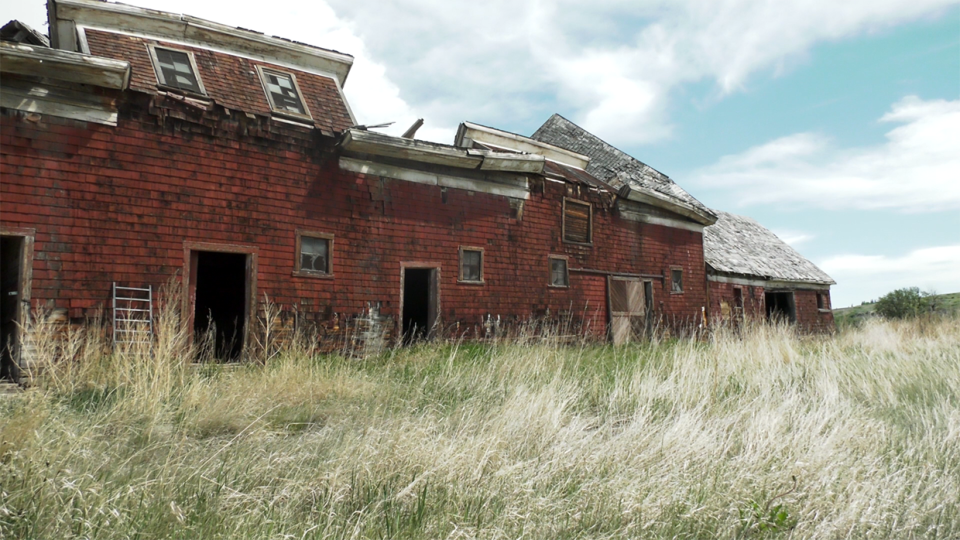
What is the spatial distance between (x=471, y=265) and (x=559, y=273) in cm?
269

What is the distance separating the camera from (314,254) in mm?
10781

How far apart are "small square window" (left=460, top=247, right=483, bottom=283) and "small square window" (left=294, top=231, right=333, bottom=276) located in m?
2.97

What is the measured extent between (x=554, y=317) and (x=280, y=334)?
6535 millimetres

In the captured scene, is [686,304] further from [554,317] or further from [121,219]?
[121,219]

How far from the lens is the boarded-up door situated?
50.5 feet

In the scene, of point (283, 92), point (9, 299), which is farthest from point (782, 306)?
point (9, 299)

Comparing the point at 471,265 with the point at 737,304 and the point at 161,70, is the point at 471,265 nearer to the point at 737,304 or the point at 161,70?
the point at 161,70

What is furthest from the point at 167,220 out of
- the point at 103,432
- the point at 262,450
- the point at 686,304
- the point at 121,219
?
the point at 686,304

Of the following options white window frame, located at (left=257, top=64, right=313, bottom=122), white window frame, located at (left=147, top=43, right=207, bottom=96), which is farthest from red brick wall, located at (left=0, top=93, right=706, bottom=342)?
white window frame, located at (left=147, top=43, right=207, bottom=96)

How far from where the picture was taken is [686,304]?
1761 cm

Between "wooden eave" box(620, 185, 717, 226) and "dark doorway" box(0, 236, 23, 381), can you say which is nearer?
"dark doorway" box(0, 236, 23, 381)

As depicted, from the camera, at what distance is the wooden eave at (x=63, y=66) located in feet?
26.0

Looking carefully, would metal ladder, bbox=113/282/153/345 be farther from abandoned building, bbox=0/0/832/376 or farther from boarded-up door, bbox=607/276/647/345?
boarded-up door, bbox=607/276/647/345

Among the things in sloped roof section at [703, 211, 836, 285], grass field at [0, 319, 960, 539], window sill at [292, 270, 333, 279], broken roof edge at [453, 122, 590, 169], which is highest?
broken roof edge at [453, 122, 590, 169]
